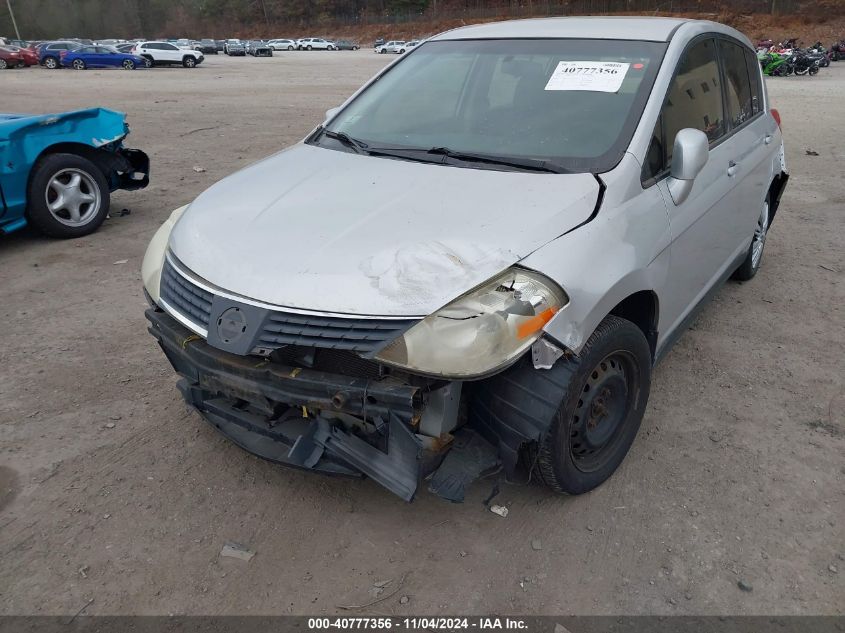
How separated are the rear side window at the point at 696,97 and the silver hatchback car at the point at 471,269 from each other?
2 cm

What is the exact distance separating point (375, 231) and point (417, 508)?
1.17 m

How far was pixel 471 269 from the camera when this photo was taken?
223 centimetres

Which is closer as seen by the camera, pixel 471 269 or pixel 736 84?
pixel 471 269

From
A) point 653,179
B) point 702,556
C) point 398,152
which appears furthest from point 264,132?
point 702,556

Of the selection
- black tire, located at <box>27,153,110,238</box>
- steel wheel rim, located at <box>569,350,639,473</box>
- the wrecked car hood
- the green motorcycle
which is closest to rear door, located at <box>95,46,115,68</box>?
the green motorcycle

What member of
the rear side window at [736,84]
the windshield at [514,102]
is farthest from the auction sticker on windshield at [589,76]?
the rear side window at [736,84]

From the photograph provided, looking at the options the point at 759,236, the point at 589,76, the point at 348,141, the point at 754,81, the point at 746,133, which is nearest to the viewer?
the point at 589,76

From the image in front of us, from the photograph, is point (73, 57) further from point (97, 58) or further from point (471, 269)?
point (471, 269)

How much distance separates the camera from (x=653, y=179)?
2803 millimetres

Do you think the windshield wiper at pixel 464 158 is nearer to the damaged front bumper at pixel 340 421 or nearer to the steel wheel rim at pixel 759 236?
the damaged front bumper at pixel 340 421

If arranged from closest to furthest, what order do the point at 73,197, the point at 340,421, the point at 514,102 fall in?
the point at 340,421
the point at 514,102
the point at 73,197

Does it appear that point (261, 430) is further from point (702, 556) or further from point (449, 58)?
point (449, 58)

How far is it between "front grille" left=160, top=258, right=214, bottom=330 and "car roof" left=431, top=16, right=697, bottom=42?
2215 mm

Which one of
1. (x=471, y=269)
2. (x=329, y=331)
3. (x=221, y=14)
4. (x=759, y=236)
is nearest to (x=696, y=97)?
(x=471, y=269)
